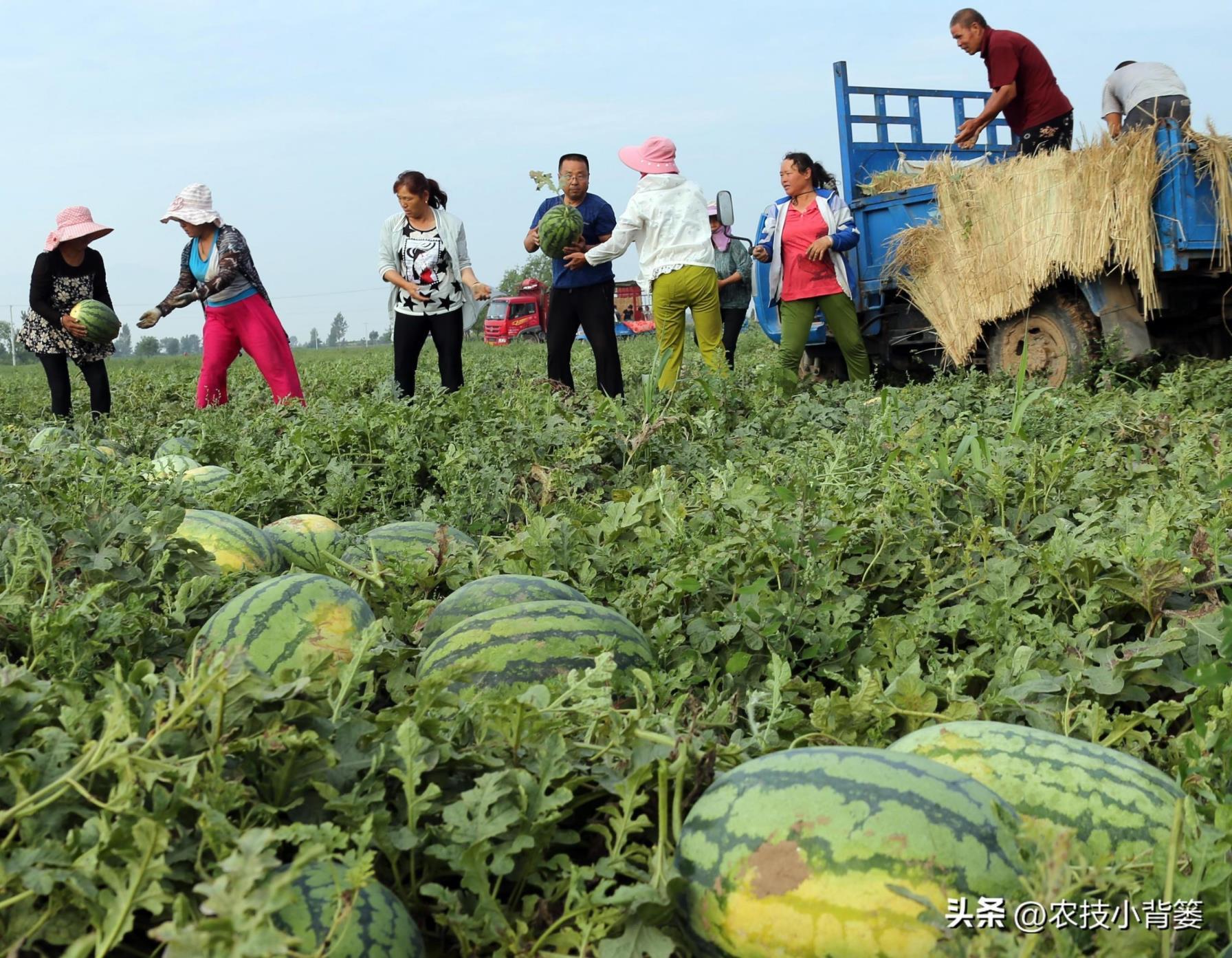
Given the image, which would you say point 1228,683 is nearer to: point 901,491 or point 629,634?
point 629,634

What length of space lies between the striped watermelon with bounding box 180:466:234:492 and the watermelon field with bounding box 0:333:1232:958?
12 centimetres

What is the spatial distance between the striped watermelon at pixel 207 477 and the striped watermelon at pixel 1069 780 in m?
3.28

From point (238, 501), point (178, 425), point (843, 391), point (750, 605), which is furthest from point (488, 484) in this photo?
point (843, 391)

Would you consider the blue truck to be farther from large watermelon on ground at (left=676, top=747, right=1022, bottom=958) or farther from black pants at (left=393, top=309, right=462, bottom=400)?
large watermelon on ground at (left=676, top=747, right=1022, bottom=958)

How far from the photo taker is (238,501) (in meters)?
4.34

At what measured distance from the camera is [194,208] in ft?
25.7

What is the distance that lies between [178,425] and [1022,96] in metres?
6.44

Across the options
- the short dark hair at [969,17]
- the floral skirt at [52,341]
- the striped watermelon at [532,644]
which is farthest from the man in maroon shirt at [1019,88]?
the striped watermelon at [532,644]

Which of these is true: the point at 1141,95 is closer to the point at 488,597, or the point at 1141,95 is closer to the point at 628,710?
the point at 488,597

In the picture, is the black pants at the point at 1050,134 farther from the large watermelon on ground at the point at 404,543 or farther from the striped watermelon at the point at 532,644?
the striped watermelon at the point at 532,644

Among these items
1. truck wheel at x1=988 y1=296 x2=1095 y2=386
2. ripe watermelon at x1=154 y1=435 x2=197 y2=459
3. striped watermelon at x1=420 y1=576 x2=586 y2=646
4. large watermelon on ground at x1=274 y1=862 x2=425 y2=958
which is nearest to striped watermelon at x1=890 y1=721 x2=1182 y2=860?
large watermelon on ground at x1=274 y1=862 x2=425 y2=958

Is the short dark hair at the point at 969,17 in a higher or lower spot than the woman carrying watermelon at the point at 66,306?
higher

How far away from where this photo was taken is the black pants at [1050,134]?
838 centimetres

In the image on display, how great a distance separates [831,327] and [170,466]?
5.48m
